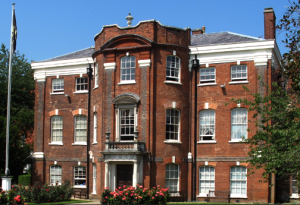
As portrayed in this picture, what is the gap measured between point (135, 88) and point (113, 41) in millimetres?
3761

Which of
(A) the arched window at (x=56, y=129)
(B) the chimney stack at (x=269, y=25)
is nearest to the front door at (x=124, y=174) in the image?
(A) the arched window at (x=56, y=129)

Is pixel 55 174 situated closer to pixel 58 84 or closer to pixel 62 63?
pixel 58 84

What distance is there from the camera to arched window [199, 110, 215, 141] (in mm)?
32000

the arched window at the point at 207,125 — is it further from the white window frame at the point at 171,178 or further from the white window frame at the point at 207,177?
the white window frame at the point at 171,178

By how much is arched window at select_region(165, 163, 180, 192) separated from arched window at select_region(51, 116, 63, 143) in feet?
34.5

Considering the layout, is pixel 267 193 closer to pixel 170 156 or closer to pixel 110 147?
pixel 170 156

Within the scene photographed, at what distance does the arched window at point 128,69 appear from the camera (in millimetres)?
31875

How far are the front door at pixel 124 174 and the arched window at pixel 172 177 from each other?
2529 mm

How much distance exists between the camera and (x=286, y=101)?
21.3 m

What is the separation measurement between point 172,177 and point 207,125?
443cm

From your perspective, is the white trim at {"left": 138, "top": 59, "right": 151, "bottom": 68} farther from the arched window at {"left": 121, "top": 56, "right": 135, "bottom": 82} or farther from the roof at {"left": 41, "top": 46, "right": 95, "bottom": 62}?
the roof at {"left": 41, "top": 46, "right": 95, "bottom": 62}

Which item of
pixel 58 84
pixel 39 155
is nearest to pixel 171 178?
pixel 39 155

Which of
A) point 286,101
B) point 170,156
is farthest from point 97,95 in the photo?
point 286,101

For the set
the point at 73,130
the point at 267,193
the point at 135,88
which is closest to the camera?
the point at 267,193
